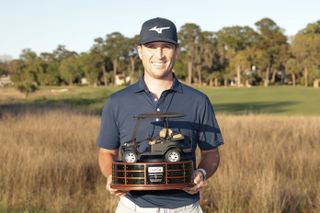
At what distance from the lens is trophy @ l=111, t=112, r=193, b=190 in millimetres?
2373

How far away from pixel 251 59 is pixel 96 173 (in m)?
74.4

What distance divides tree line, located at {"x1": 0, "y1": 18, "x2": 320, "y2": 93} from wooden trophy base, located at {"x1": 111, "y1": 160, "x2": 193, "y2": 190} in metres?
70.2

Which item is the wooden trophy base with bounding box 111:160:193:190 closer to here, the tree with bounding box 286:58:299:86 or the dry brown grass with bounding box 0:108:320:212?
the dry brown grass with bounding box 0:108:320:212

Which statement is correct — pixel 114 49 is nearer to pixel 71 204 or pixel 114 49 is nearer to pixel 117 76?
pixel 117 76

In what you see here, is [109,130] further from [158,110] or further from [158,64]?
[158,64]

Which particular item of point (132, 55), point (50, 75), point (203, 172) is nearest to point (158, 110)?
point (203, 172)

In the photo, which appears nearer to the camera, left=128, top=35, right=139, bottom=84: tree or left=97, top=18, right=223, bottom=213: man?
left=97, top=18, right=223, bottom=213: man

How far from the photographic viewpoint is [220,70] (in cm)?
8800

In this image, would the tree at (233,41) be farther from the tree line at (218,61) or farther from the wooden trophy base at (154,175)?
the wooden trophy base at (154,175)

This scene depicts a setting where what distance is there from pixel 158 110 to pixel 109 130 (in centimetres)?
30

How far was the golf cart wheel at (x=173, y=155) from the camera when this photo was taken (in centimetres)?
239

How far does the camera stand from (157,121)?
2.79m

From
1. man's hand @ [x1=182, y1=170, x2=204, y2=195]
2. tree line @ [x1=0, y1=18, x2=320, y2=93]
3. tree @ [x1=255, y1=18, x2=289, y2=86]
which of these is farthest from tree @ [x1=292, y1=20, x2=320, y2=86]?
man's hand @ [x1=182, y1=170, x2=204, y2=195]

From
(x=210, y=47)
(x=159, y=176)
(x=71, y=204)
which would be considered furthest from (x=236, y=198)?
(x=210, y=47)
